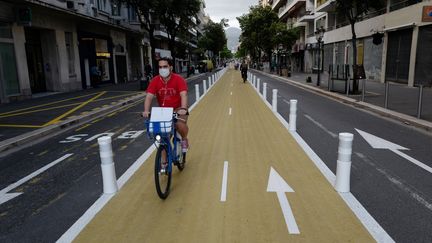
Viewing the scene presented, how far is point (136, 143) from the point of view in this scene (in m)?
8.75

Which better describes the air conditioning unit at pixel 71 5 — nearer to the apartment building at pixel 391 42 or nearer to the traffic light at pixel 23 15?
the traffic light at pixel 23 15

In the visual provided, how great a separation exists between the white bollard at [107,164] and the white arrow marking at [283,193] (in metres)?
2.44

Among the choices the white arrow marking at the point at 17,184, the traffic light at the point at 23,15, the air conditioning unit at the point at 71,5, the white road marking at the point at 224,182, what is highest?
the air conditioning unit at the point at 71,5

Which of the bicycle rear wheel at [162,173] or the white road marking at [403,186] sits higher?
the bicycle rear wheel at [162,173]

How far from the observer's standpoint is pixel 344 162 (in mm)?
5035

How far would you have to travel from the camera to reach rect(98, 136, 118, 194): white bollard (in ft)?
16.3

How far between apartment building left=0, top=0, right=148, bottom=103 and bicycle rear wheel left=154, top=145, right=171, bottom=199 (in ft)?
54.5

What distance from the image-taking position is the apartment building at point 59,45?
1880cm

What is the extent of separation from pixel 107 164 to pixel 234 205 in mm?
2007

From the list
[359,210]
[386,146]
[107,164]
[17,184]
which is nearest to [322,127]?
[386,146]

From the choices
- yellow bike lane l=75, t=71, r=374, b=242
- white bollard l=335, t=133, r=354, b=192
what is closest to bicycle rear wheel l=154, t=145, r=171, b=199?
yellow bike lane l=75, t=71, r=374, b=242

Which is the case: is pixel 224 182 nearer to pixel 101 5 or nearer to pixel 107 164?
pixel 107 164

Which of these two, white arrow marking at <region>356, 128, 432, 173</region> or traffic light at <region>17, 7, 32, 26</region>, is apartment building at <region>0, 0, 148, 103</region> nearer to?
traffic light at <region>17, 7, 32, 26</region>

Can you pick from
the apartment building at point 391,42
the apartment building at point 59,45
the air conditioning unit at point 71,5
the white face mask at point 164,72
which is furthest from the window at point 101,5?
the white face mask at point 164,72
